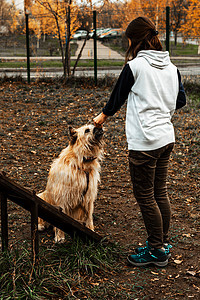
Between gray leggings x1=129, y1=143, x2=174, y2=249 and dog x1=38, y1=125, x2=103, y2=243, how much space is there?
0.73 m

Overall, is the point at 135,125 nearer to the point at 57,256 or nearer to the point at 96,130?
the point at 96,130

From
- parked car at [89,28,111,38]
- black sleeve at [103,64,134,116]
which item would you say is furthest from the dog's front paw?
parked car at [89,28,111,38]

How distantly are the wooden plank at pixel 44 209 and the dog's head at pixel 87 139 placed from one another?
81 centimetres

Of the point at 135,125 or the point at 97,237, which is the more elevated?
the point at 135,125

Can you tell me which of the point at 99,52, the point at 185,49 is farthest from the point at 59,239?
Answer: the point at 185,49

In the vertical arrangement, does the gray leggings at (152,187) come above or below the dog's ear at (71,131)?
below

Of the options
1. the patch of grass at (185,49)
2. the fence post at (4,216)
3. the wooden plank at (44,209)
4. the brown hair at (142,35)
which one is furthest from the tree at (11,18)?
the fence post at (4,216)

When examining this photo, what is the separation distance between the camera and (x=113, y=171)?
22.2ft

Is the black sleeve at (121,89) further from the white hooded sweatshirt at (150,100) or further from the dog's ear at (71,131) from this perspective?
the dog's ear at (71,131)

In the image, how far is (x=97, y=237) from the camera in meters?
3.97

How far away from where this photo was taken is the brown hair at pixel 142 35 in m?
3.32

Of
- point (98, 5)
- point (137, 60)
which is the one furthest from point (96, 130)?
point (98, 5)

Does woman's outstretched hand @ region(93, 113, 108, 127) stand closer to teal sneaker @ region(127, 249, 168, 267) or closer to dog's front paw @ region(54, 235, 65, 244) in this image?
teal sneaker @ region(127, 249, 168, 267)

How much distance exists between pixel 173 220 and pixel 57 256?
185 centimetres
